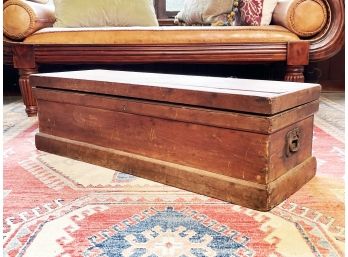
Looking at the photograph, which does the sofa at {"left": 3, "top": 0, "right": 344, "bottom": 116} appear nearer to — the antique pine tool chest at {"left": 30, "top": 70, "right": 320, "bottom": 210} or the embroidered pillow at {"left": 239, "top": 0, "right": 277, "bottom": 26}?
the embroidered pillow at {"left": 239, "top": 0, "right": 277, "bottom": 26}

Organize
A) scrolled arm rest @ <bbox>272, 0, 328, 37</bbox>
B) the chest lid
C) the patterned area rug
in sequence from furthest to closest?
scrolled arm rest @ <bbox>272, 0, 328, 37</bbox> → the chest lid → the patterned area rug

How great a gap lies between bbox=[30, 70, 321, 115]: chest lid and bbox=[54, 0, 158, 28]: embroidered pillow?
108 centimetres

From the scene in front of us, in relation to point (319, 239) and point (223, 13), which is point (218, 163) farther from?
point (223, 13)

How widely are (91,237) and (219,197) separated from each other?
1.15 ft

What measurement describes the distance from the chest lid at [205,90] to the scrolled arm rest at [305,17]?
94 centimetres

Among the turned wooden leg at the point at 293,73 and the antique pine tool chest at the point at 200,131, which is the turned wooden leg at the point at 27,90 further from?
the turned wooden leg at the point at 293,73

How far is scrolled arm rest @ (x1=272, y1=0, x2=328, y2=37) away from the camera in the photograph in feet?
6.49

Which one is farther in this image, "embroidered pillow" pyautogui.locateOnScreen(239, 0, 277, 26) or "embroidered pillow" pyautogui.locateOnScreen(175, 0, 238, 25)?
"embroidered pillow" pyautogui.locateOnScreen(175, 0, 238, 25)

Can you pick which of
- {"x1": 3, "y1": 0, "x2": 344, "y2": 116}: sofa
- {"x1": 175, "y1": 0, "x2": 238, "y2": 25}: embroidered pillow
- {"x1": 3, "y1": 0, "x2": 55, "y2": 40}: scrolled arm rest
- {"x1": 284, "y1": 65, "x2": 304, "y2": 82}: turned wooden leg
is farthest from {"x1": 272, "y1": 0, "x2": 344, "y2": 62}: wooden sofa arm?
{"x1": 3, "y1": 0, "x2": 55, "y2": 40}: scrolled arm rest

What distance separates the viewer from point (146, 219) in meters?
0.96

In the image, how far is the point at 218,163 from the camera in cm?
106

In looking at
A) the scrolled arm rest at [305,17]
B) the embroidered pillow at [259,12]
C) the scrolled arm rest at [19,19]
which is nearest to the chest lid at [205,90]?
the scrolled arm rest at [19,19]

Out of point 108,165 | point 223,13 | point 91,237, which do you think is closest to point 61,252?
point 91,237

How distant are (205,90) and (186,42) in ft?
3.41
